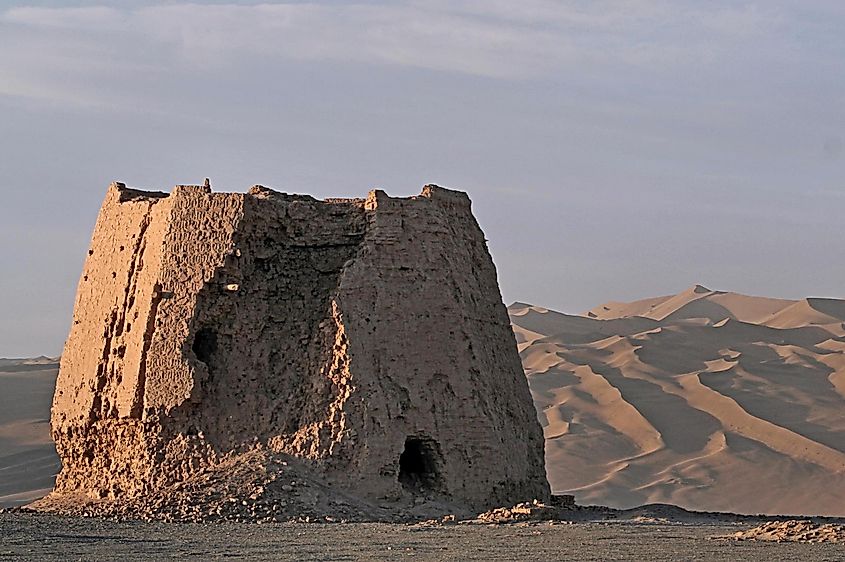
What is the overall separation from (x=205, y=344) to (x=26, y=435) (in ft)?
86.2

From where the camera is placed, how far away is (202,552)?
43.1 feet

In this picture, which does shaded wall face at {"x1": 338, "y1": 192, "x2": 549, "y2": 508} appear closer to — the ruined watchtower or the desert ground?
the ruined watchtower

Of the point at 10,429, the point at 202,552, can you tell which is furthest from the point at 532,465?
the point at 10,429

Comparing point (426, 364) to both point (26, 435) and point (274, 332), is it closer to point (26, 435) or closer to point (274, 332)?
point (274, 332)

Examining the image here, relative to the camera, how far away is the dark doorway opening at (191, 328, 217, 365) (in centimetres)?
1784

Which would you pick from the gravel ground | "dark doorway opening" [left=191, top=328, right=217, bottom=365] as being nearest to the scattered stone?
the gravel ground

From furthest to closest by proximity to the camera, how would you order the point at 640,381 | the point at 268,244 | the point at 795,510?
the point at 640,381
the point at 795,510
the point at 268,244

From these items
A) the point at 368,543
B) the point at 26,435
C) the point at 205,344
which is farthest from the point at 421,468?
the point at 26,435

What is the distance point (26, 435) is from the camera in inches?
1679

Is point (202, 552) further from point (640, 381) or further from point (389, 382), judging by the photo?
point (640, 381)

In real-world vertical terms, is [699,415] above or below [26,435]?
above

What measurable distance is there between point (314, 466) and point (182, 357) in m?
1.97

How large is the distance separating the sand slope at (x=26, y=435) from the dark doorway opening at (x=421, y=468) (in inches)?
620

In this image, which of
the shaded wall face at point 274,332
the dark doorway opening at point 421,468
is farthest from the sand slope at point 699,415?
the shaded wall face at point 274,332
